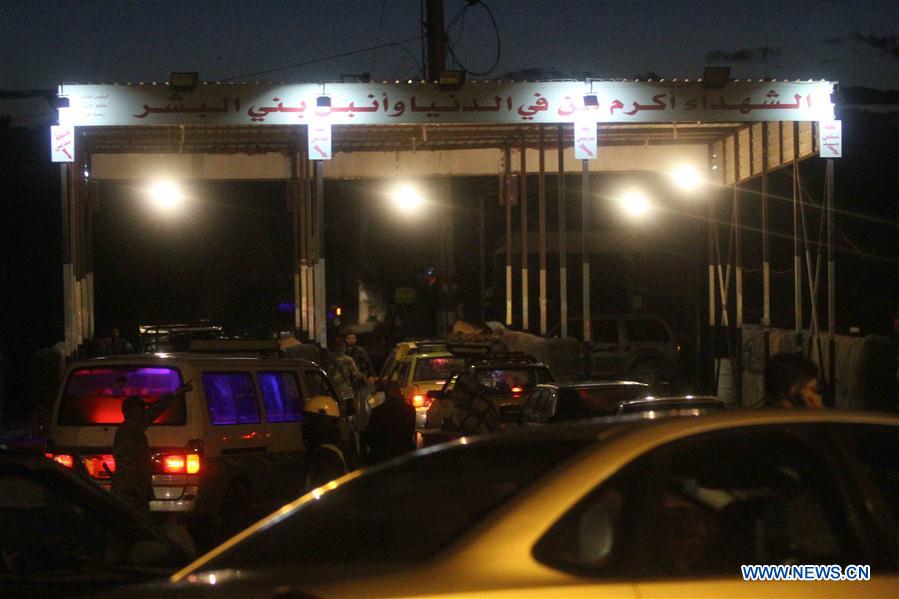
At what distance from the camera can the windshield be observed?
20578mm

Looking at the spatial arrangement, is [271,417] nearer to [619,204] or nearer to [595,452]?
[595,452]

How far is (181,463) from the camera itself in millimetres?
10234

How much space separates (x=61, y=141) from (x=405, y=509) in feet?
58.0

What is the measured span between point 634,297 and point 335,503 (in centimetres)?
3386

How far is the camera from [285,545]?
3850 millimetres

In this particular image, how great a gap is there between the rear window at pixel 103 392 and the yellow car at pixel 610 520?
677 centimetres

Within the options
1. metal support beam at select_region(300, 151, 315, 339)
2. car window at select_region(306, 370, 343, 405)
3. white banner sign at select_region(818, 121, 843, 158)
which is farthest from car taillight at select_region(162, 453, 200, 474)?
metal support beam at select_region(300, 151, 315, 339)

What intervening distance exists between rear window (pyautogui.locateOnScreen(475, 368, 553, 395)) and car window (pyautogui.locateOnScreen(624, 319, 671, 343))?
10046 mm

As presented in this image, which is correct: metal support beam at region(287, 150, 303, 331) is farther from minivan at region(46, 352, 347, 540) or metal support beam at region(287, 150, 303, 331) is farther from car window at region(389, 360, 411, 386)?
minivan at region(46, 352, 347, 540)

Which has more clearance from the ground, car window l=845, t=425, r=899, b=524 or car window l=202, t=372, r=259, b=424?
car window l=845, t=425, r=899, b=524

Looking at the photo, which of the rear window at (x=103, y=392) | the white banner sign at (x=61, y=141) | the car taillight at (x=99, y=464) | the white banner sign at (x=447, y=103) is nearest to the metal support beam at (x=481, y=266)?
the white banner sign at (x=447, y=103)

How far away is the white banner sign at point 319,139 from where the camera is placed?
66.9 ft

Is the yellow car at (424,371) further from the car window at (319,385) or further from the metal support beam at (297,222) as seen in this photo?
the car window at (319,385)

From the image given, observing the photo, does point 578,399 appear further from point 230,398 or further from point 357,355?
point 357,355
